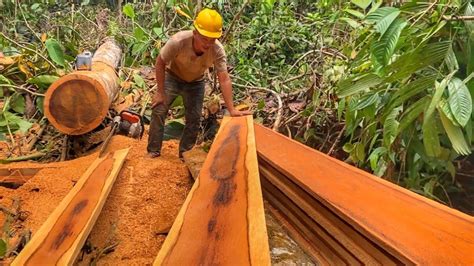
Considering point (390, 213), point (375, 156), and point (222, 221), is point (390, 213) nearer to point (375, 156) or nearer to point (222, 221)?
point (222, 221)

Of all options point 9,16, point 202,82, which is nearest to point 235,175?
point 202,82

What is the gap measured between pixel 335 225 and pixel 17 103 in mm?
4719

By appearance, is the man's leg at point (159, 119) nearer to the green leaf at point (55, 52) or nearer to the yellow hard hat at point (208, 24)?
the yellow hard hat at point (208, 24)

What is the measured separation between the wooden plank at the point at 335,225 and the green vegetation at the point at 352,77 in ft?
2.09

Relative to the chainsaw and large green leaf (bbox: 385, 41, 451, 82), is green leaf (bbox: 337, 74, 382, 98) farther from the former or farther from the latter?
the chainsaw

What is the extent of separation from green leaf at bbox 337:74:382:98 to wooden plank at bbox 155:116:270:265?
723mm

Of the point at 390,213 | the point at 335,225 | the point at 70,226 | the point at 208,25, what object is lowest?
the point at 70,226

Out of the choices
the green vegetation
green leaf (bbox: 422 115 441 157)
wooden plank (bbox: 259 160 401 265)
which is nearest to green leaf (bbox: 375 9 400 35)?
the green vegetation

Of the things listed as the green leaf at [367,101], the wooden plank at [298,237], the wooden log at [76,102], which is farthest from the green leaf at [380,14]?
the wooden log at [76,102]

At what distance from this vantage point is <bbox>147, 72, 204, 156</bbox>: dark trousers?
15.2ft

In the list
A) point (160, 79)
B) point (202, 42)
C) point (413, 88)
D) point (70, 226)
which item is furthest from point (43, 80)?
point (413, 88)

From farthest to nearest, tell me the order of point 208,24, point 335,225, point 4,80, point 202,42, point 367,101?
point 4,80 < point 202,42 < point 208,24 < point 367,101 < point 335,225

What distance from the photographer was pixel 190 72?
4.42 meters

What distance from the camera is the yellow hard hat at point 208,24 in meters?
3.69
